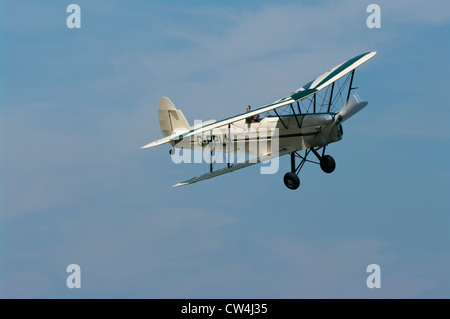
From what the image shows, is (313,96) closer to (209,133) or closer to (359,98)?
(359,98)

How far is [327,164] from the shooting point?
2656 cm

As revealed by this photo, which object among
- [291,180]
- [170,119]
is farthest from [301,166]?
[170,119]

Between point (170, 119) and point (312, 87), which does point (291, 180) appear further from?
point (170, 119)

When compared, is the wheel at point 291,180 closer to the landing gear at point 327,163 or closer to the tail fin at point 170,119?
the landing gear at point 327,163

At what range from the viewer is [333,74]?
2662cm

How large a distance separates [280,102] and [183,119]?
272 inches

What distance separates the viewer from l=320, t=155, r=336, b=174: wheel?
2656cm

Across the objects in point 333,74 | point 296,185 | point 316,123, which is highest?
point 333,74

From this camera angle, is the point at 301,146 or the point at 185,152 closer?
the point at 301,146

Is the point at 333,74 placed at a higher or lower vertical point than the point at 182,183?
higher

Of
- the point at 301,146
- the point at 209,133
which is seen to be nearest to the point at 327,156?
the point at 301,146

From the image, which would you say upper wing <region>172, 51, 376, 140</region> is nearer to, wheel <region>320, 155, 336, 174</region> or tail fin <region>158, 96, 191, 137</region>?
wheel <region>320, 155, 336, 174</region>

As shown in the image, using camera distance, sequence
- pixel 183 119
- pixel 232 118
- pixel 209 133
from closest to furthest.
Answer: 1. pixel 232 118
2. pixel 209 133
3. pixel 183 119

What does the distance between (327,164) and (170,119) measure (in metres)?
7.76
